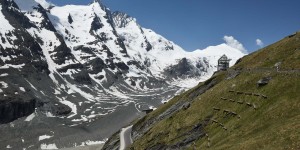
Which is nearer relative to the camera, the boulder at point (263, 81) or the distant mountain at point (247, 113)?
the distant mountain at point (247, 113)

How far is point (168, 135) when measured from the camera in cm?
9656

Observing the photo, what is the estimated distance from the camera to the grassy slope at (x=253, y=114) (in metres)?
53.6

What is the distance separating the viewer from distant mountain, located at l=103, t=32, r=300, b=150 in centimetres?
5550

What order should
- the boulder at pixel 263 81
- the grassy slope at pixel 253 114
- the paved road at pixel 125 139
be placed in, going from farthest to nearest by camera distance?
the paved road at pixel 125 139, the boulder at pixel 263 81, the grassy slope at pixel 253 114

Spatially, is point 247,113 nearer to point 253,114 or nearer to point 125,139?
point 253,114

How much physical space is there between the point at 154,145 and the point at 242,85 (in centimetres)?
2517

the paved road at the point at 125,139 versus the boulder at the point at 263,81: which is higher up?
the boulder at the point at 263,81

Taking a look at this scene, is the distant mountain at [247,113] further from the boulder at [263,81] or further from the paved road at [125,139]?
the paved road at [125,139]

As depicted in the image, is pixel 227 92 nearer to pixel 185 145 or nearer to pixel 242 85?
pixel 242 85

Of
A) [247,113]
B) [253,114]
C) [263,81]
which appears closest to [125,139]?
[263,81]

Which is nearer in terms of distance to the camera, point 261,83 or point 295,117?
point 295,117

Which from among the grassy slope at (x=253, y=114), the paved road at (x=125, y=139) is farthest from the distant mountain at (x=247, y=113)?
the paved road at (x=125, y=139)

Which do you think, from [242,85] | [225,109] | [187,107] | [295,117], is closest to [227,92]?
[242,85]

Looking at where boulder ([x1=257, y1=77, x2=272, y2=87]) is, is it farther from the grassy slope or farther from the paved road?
the paved road
